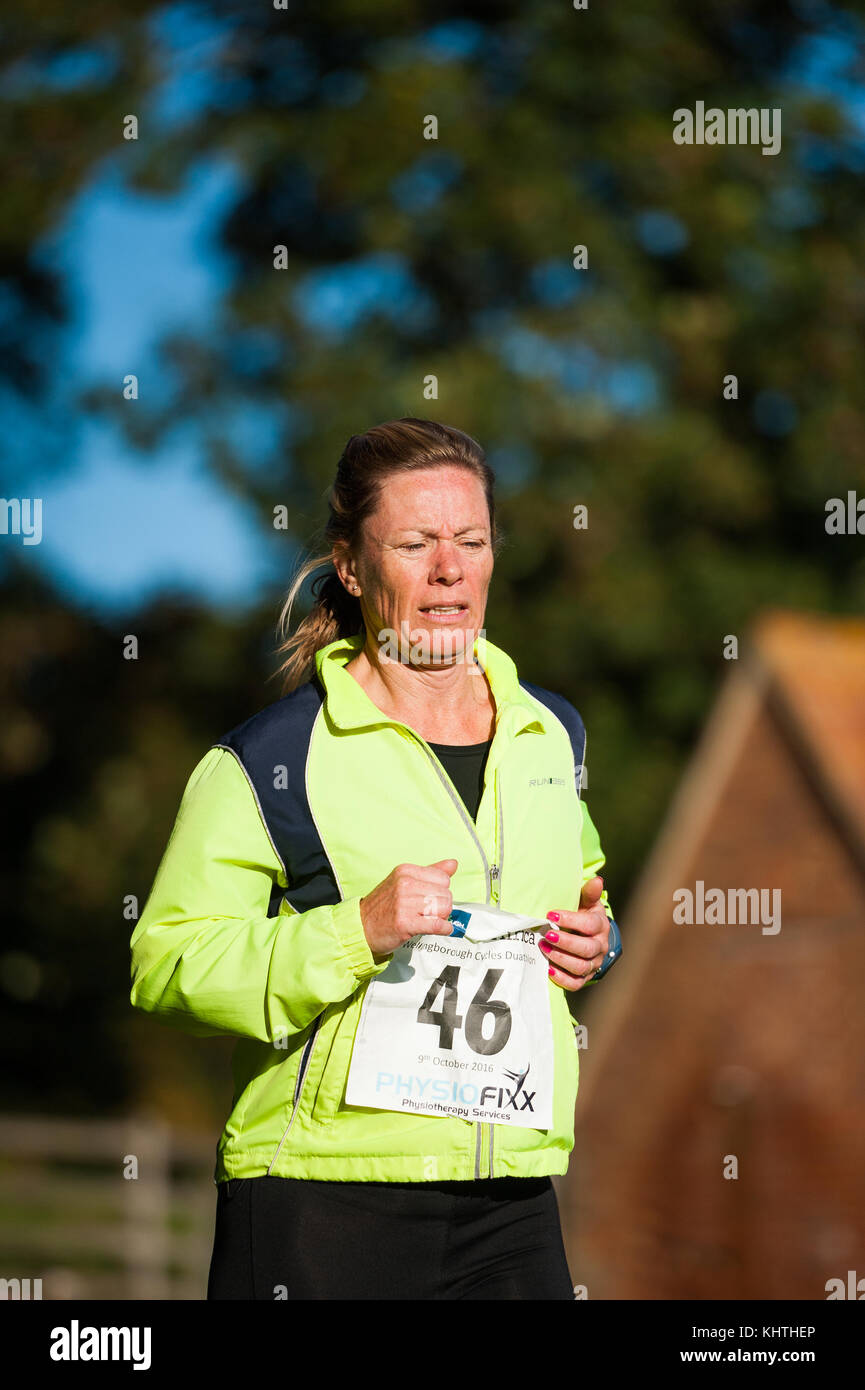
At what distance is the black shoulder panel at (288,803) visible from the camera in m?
3.00

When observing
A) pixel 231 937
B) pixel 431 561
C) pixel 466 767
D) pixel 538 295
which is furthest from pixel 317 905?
pixel 538 295

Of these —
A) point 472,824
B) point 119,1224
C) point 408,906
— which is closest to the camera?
point 408,906

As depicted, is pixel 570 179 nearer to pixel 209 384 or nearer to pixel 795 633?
pixel 209 384

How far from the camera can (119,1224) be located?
21.5m

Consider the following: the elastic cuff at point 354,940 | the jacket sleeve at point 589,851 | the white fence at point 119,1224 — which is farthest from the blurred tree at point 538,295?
the elastic cuff at point 354,940

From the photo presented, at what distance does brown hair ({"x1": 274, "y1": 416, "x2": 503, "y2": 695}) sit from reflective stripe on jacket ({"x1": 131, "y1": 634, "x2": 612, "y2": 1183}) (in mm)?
351

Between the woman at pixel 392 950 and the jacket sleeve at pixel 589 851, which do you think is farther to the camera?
the jacket sleeve at pixel 589 851

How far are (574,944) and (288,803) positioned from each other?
599mm

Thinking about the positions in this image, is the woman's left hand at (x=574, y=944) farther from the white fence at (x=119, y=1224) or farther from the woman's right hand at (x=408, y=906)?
the white fence at (x=119, y=1224)

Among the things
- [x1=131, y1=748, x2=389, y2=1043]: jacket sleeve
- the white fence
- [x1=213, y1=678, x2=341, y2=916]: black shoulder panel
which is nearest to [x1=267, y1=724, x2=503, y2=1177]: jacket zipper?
[x1=131, y1=748, x2=389, y2=1043]: jacket sleeve

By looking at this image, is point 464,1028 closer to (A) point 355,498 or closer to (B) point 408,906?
(B) point 408,906

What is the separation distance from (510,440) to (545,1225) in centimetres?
1634

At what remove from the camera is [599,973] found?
332 centimetres

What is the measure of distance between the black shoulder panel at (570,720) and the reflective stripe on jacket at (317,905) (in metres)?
0.25
